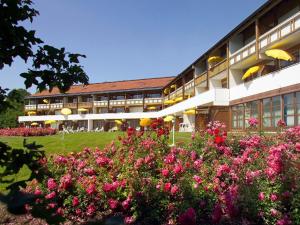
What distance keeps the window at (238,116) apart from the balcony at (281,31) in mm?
5333

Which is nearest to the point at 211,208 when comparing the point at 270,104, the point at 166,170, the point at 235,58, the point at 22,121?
the point at 166,170

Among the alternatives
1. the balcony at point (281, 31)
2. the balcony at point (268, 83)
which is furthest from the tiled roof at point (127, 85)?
the balcony at point (281, 31)

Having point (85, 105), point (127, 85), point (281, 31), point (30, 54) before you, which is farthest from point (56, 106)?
point (30, 54)

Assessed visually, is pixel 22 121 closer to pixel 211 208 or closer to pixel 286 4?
pixel 286 4

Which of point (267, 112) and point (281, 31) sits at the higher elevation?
point (281, 31)

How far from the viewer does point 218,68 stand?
1336 inches

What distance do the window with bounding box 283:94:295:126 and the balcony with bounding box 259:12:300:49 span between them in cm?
380

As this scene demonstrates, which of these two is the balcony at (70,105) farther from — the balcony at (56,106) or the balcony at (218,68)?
the balcony at (218,68)

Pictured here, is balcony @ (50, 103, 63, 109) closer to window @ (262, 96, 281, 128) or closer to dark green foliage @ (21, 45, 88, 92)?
window @ (262, 96, 281, 128)

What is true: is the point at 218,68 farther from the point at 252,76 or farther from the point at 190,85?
the point at 190,85

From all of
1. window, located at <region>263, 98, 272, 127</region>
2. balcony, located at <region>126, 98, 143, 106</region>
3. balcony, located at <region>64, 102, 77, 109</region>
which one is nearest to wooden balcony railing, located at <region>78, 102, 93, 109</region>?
balcony, located at <region>64, 102, 77, 109</region>

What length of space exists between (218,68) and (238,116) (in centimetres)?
706

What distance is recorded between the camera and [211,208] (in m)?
5.82

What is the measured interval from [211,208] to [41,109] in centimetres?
7332
